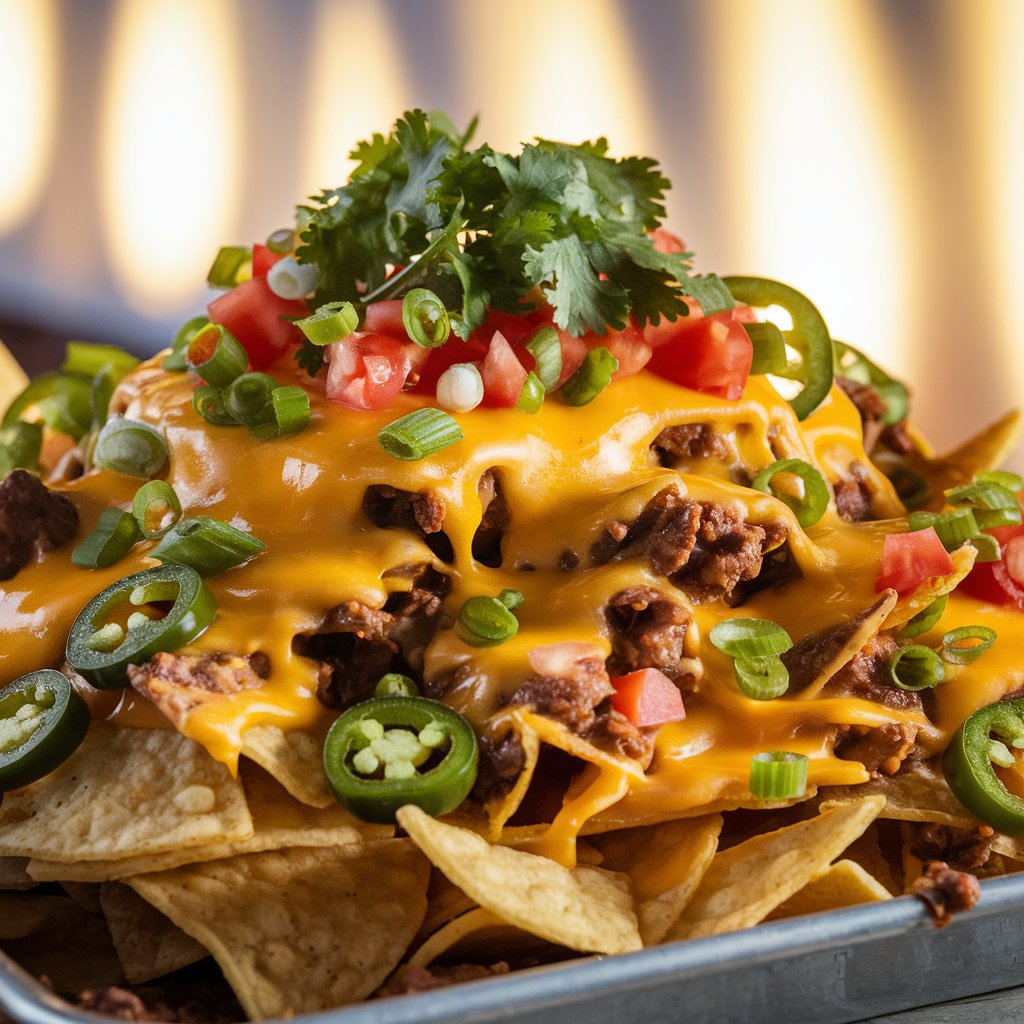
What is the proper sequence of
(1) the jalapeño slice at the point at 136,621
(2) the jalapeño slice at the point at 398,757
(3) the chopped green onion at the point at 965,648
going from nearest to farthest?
(2) the jalapeño slice at the point at 398,757 < (1) the jalapeño slice at the point at 136,621 < (3) the chopped green onion at the point at 965,648

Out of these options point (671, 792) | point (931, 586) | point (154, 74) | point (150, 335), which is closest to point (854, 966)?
point (671, 792)

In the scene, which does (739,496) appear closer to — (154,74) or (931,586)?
(931,586)

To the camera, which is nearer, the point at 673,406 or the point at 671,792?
the point at 671,792

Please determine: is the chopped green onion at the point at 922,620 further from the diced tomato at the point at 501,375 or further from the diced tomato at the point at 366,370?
the diced tomato at the point at 366,370

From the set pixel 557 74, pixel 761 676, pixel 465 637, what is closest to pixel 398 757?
pixel 465 637

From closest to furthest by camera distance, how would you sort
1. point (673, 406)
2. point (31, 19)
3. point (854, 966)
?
point (854, 966)
point (673, 406)
point (31, 19)

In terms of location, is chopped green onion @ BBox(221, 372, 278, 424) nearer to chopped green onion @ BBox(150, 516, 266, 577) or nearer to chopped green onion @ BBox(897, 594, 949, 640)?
chopped green onion @ BBox(150, 516, 266, 577)

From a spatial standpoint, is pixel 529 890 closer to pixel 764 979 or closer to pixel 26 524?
pixel 764 979

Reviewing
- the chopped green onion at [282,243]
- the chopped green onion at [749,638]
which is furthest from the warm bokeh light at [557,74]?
the chopped green onion at [749,638]
